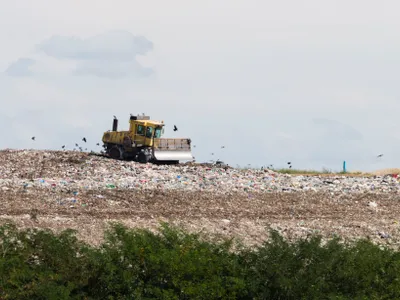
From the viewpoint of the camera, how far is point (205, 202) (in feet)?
67.3

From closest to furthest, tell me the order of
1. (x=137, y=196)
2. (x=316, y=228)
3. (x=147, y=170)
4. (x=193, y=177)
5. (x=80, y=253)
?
1. (x=80, y=253)
2. (x=316, y=228)
3. (x=137, y=196)
4. (x=193, y=177)
5. (x=147, y=170)

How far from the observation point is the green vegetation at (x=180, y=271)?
30.4 ft

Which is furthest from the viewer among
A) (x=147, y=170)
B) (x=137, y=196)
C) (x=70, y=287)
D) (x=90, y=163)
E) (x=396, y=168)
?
(x=396, y=168)

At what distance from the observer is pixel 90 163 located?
30.7 meters

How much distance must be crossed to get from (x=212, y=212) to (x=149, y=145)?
47.9 feet

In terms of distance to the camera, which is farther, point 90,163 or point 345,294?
point 90,163

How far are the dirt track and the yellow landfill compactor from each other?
11557 mm

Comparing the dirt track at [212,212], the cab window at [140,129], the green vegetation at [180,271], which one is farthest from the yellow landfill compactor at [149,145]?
the green vegetation at [180,271]

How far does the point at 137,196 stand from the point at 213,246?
1035 centimetres

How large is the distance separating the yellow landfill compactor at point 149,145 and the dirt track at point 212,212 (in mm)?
11557

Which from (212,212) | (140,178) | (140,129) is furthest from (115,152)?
(212,212)

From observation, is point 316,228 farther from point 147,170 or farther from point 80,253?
point 147,170

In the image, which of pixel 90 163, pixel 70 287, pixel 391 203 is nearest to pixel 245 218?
pixel 391 203

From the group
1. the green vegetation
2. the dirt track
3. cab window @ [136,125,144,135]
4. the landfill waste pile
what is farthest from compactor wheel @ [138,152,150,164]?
the green vegetation
